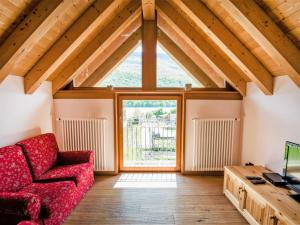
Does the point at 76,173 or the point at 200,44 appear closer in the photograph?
the point at 76,173

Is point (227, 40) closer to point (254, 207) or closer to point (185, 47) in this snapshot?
point (185, 47)

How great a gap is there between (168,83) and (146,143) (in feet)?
4.29

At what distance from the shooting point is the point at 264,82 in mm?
2738

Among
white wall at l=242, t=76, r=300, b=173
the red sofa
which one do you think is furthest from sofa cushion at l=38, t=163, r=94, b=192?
white wall at l=242, t=76, r=300, b=173

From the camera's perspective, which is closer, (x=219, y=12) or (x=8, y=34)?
(x=8, y=34)

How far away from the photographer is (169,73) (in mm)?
3623

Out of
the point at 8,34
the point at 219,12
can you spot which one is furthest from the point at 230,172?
the point at 8,34

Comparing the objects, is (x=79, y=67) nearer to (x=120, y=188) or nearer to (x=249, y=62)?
(x=120, y=188)

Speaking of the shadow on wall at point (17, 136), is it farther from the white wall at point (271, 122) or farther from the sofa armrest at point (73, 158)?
the white wall at point (271, 122)

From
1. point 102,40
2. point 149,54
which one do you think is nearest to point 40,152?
point 102,40

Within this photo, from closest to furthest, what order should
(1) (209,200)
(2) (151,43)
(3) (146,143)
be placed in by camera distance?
1. (1) (209,200)
2. (2) (151,43)
3. (3) (146,143)

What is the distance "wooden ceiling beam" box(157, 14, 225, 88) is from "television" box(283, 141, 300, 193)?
1.91 metres

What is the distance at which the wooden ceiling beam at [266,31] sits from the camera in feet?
6.35

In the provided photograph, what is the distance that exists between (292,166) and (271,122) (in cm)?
85
